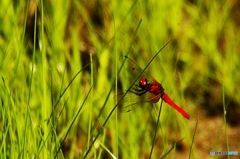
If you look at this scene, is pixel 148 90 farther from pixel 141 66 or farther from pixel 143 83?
pixel 141 66

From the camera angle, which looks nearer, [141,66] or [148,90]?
[148,90]

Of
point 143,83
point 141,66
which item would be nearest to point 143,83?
point 143,83

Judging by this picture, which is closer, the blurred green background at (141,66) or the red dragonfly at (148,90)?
the red dragonfly at (148,90)

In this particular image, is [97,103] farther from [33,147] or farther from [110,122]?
[33,147]

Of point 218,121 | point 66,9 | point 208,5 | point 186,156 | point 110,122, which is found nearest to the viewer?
point 110,122

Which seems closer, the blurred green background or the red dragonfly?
the red dragonfly

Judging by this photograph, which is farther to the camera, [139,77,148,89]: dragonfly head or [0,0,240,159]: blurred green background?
[0,0,240,159]: blurred green background

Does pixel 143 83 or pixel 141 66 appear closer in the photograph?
pixel 143 83

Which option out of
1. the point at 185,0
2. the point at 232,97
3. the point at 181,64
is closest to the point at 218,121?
the point at 232,97
